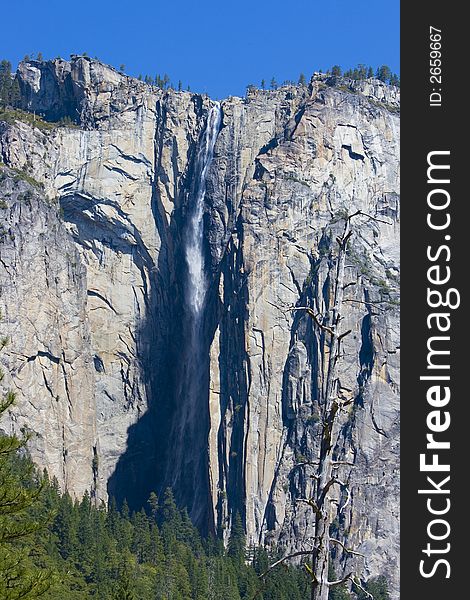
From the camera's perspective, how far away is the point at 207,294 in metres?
138

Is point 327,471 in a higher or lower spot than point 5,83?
lower

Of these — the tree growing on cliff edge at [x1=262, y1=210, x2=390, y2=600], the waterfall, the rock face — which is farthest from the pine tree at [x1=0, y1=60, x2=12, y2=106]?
the tree growing on cliff edge at [x1=262, y1=210, x2=390, y2=600]

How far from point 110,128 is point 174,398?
3396 centimetres

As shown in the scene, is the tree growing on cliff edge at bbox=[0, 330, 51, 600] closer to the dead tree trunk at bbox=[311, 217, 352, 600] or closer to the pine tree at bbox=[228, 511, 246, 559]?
the dead tree trunk at bbox=[311, 217, 352, 600]

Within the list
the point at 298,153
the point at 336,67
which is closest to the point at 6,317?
the point at 298,153

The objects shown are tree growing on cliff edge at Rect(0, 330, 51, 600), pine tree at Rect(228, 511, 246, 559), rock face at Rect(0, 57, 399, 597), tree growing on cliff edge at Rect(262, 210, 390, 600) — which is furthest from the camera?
rock face at Rect(0, 57, 399, 597)

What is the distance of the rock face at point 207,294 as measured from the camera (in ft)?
409

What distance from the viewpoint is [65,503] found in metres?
100

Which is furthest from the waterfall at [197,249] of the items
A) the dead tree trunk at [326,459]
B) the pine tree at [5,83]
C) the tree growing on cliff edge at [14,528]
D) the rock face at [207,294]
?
the dead tree trunk at [326,459]

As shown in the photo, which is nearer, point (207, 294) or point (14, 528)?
point (14, 528)

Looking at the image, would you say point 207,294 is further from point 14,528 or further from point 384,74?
point 14,528

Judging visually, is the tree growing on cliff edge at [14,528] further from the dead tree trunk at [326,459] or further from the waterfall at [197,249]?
the waterfall at [197,249]

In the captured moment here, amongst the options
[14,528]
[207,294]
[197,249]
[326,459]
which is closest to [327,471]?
[326,459]

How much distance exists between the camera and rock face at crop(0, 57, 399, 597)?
12475 centimetres
